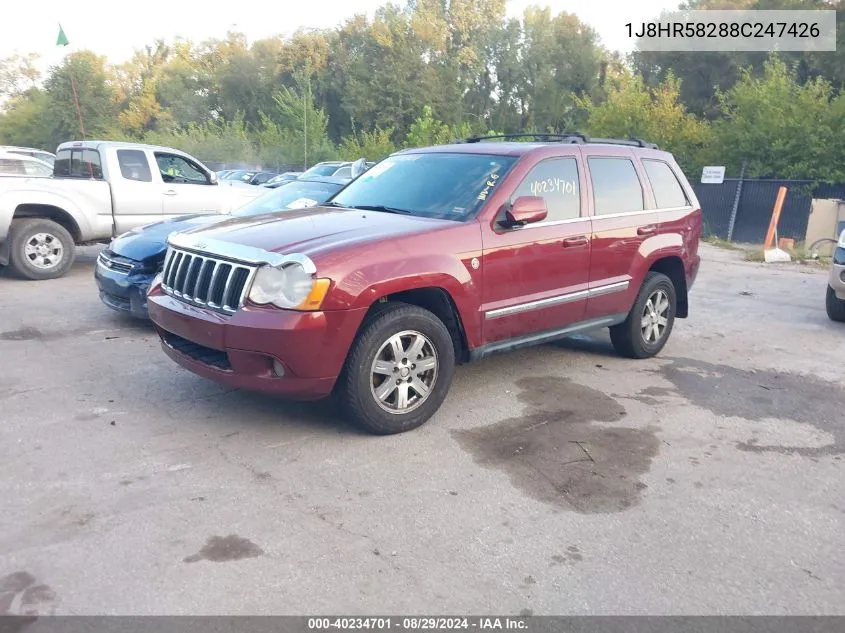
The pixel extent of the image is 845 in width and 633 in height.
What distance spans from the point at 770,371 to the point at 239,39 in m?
58.1

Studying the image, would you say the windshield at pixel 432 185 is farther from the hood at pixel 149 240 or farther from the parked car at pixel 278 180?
the parked car at pixel 278 180

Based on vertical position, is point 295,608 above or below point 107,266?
below

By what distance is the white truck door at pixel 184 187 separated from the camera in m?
10.8

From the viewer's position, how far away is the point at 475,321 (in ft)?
16.7

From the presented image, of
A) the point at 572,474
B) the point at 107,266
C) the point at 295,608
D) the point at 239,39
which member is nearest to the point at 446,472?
the point at 572,474

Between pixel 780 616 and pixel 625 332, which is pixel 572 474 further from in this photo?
pixel 625 332

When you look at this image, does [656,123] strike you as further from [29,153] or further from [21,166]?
[21,166]

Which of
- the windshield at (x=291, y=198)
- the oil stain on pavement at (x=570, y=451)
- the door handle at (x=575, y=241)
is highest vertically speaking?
the windshield at (x=291, y=198)

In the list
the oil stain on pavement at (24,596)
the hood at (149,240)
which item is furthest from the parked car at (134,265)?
the oil stain on pavement at (24,596)

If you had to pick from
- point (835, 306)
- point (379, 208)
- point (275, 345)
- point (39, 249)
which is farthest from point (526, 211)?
point (39, 249)

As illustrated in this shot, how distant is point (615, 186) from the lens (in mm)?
6242

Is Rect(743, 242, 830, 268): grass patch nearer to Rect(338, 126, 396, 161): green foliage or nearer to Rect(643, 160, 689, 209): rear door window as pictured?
Rect(643, 160, 689, 209): rear door window

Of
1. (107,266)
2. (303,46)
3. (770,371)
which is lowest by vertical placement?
(770,371)

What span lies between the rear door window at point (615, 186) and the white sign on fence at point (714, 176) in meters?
14.0
